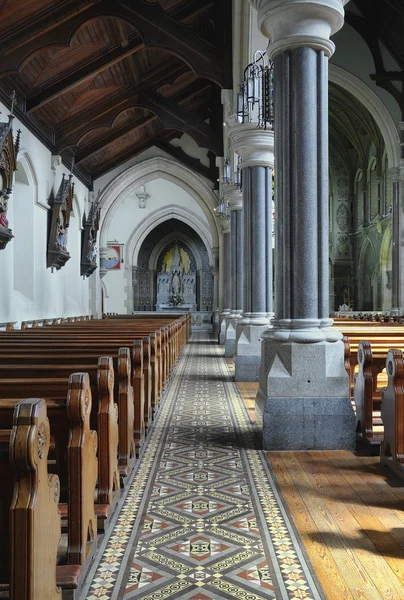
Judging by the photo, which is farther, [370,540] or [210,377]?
[210,377]

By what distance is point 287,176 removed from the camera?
14.5ft

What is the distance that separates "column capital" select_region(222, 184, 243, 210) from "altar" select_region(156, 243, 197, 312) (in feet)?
49.1

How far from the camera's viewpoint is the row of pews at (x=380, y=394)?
355cm

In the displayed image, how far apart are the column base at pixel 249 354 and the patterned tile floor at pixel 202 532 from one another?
10.5 feet

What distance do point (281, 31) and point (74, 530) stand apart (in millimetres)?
3842

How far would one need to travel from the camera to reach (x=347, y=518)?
2910 millimetres

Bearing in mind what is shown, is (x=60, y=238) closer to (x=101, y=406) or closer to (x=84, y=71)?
(x=84, y=71)

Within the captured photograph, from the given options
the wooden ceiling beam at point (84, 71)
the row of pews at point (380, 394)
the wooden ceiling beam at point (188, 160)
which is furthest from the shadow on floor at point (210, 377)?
the wooden ceiling beam at point (188, 160)

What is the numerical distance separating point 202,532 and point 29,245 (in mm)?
9026

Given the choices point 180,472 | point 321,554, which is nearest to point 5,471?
point 321,554

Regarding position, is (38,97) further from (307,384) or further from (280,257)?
(307,384)

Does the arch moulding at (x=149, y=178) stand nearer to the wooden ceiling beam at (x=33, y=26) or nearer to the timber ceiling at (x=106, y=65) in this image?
the timber ceiling at (x=106, y=65)

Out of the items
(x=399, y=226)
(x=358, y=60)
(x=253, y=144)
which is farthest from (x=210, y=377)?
(x=358, y=60)

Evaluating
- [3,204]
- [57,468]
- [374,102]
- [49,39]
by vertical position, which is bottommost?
[57,468]
